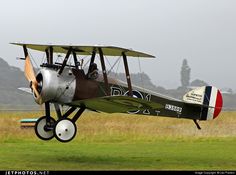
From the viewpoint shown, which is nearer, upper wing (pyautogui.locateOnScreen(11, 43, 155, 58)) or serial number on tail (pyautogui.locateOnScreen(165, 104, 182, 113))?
upper wing (pyautogui.locateOnScreen(11, 43, 155, 58))

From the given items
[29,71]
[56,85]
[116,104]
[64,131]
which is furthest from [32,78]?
[116,104]

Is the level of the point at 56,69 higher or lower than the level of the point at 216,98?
higher

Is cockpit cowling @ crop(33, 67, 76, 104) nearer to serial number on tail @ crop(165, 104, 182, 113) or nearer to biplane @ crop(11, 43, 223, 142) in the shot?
biplane @ crop(11, 43, 223, 142)

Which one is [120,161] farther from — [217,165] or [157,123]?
[157,123]

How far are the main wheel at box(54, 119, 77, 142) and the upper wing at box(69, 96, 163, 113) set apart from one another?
0.84 m

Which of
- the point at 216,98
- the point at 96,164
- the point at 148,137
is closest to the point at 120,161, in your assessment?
the point at 96,164

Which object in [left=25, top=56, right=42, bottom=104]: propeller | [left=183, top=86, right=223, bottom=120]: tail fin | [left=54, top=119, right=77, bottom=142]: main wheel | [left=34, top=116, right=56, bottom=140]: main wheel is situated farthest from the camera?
[left=183, top=86, right=223, bottom=120]: tail fin

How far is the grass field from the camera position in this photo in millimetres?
17000

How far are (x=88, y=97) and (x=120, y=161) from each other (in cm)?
225

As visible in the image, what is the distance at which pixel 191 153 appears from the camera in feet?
69.7

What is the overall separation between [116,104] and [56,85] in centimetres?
193

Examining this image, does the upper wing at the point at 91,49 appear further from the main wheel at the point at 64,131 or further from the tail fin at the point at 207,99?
the tail fin at the point at 207,99

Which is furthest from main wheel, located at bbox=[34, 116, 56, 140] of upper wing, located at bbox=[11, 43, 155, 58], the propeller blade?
upper wing, located at bbox=[11, 43, 155, 58]

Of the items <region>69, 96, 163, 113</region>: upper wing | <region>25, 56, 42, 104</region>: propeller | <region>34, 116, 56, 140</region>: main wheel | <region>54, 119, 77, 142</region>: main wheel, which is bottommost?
<region>34, 116, 56, 140</region>: main wheel
